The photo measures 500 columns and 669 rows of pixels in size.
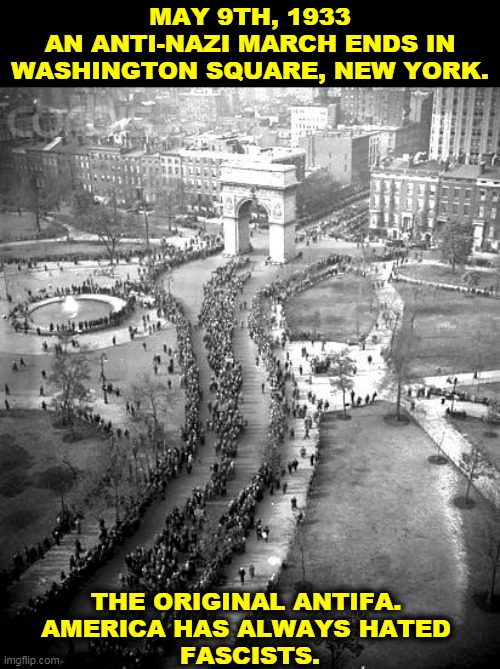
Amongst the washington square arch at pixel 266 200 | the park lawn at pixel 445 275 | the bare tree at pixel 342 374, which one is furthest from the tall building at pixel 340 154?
the bare tree at pixel 342 374

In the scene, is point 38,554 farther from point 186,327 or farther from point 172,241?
point 172,241

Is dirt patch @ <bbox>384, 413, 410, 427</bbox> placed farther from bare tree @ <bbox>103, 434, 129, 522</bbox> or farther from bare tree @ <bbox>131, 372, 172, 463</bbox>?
bare tree @ <bbox>103, 434, 129, 522</bbox>

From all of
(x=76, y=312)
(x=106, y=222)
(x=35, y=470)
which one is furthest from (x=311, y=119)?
(x=35, y=470)

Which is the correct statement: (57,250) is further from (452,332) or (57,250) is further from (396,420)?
(396,420)

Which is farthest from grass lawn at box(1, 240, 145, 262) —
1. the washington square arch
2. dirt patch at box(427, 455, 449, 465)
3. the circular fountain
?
dirt patch at box(427, 455, 449, 465)

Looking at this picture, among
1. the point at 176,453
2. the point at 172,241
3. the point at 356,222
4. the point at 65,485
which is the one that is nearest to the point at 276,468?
the point at 176,453

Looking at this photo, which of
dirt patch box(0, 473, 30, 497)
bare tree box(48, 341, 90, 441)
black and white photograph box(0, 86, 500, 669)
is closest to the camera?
black and white photograph box(0, 86, 500, 669)
